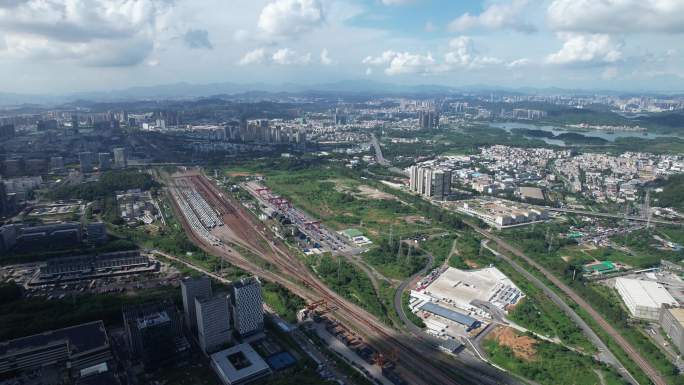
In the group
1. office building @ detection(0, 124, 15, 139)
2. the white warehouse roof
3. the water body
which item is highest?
office building @ detection(0, 124, 15, 139)

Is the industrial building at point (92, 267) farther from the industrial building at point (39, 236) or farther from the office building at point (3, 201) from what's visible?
the office building at point (3, 201)

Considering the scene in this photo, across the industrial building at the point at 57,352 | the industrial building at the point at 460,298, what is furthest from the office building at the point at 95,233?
the industrial building at the point at 460,298

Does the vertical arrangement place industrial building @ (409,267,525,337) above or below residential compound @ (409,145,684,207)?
below

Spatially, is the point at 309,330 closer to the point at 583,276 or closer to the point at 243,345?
the point at 243,345

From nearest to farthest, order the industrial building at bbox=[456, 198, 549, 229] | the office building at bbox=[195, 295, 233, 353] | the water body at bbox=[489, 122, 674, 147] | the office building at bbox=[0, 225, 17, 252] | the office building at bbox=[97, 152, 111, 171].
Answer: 1. the office building at bbox=[195, 295, 233, 353]
2. the office building at bbox=[0, 225, 17, 252]
3. the industrial building at bbox=[456, 198, 549, 229]
4. the office building at bbox=[97, 152, 111, 171]
5. the water body at bbox=[489, 122, 674, 147]

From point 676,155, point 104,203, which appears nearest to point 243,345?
point 104,203

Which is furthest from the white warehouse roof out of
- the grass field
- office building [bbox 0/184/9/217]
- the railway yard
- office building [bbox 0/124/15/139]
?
office building [bbox 0/124/15/139]

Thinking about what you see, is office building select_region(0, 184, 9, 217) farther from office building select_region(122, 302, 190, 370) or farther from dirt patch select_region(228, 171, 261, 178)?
office building select_region(122, 302, 190, 370)
